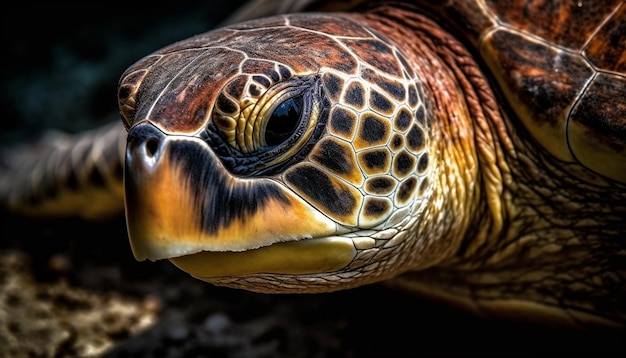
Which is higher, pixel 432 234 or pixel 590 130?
pixel 590 130

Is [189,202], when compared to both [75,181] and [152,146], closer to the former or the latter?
[152,146]

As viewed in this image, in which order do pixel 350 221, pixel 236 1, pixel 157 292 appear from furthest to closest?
pixel 236 1
pixel 157 292
pixel 350 221

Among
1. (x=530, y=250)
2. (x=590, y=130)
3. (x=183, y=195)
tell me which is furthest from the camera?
(x=530, y=250)

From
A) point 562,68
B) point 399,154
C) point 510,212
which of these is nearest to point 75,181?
point 399,154

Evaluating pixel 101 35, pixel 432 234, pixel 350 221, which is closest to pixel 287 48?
pixel 350 221

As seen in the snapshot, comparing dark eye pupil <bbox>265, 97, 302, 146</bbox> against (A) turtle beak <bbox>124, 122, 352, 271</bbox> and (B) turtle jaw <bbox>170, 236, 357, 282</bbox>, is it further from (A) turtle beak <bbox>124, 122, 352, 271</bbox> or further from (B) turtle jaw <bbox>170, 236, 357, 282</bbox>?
(B) turtle jaw <bbox>170, 236, 357, 282</bbox>

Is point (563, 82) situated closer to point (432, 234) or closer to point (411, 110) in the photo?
point (411, 110)

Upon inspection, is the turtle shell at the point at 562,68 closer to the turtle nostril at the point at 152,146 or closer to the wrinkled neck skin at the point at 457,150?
the wrinkled neck skin at the point at 457,150

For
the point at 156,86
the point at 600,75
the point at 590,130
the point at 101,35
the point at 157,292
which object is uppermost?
the point at 600,75
